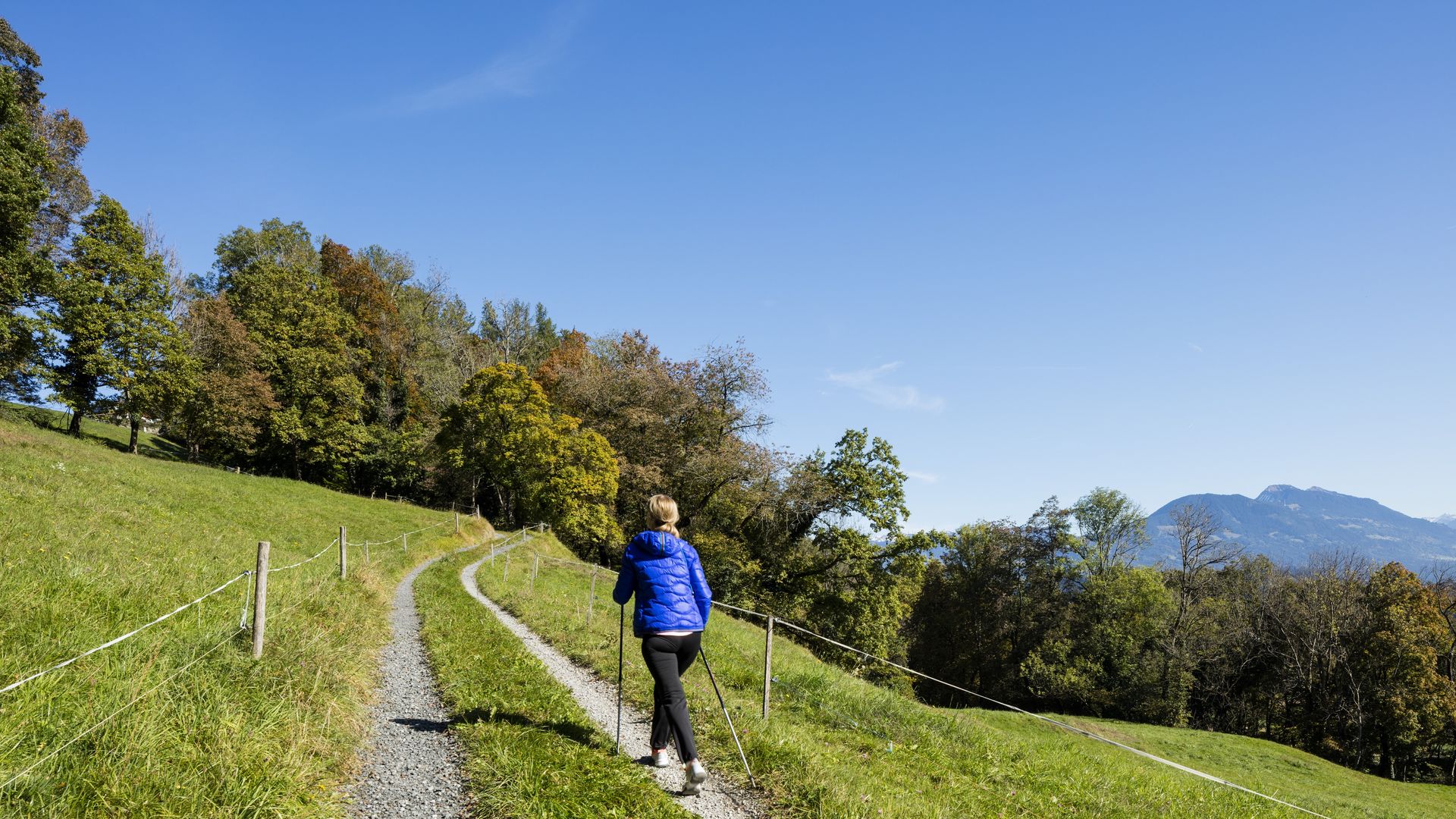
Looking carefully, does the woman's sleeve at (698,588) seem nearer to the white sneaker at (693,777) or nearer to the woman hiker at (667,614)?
the woman hiker at (667,614)

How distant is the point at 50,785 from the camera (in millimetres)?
3777

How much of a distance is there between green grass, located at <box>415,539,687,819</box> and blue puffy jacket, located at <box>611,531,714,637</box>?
50.5 inches

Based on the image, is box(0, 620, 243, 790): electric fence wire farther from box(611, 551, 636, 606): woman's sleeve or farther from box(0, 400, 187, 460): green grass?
box(0, 400, 187, 460): green grass

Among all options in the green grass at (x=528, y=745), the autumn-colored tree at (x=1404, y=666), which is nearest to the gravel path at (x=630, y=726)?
the green grass at (x=528, y=745)

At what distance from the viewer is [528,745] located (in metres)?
6.15

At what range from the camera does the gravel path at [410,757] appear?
200 inches

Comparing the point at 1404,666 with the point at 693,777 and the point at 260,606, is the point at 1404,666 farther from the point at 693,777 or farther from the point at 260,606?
the point at 260,606

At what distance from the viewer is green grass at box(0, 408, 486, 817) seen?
4047 millimetres

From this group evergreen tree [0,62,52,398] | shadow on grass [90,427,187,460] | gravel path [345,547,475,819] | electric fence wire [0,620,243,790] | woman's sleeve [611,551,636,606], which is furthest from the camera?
shadow on grass [90,427,187,460]

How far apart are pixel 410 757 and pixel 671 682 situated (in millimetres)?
2683

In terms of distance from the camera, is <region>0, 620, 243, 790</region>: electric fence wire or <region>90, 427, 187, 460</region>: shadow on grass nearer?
<region>0, 620, 243, 790</region>: electric fence wire

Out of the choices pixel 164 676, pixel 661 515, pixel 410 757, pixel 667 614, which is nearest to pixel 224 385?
pixel 164 676

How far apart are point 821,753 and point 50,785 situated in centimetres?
584

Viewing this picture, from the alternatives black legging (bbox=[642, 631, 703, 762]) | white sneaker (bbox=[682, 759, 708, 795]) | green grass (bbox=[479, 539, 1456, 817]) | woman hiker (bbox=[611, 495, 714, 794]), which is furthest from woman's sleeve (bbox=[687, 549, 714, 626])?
green grass (bbox=[479, 539, 1456, 817])
